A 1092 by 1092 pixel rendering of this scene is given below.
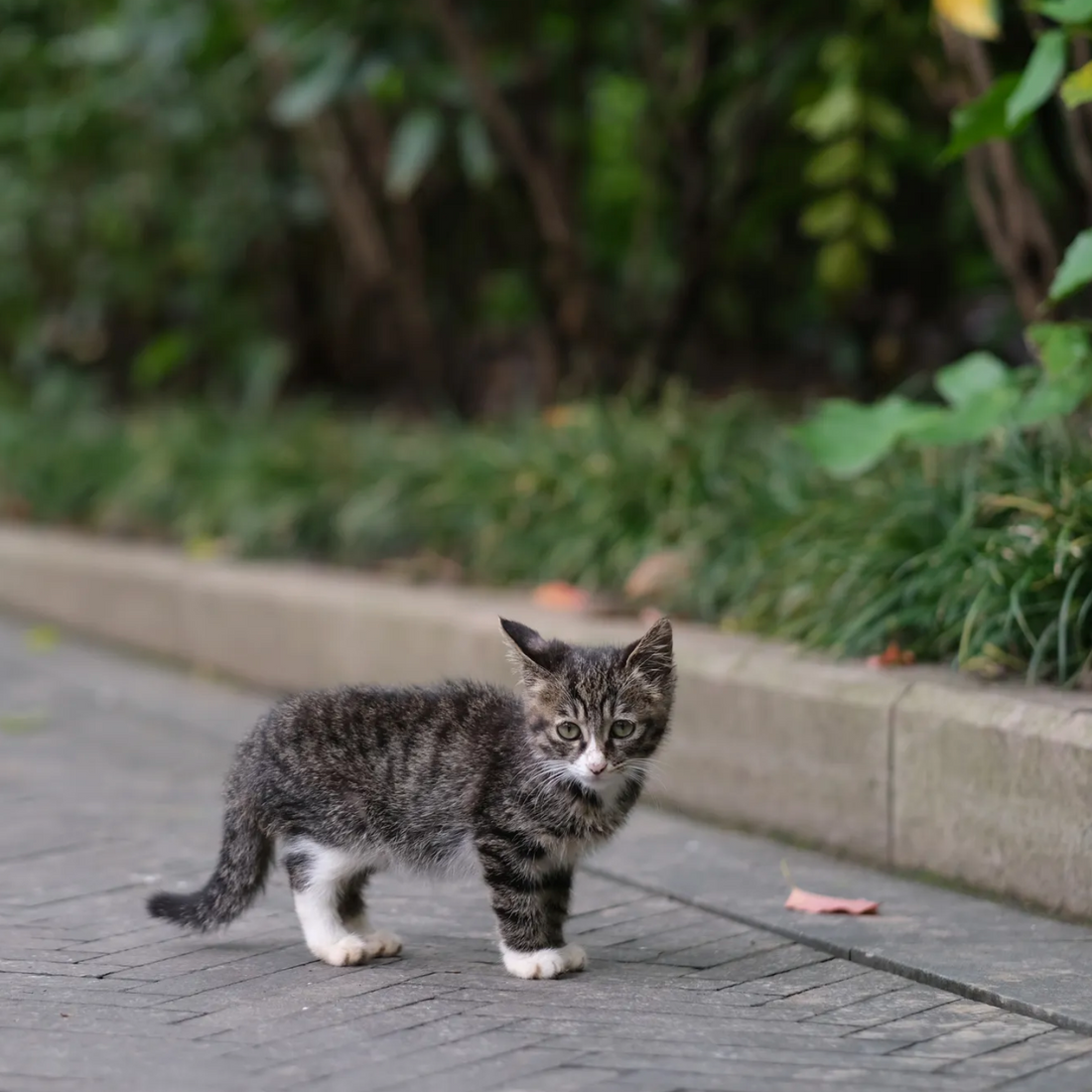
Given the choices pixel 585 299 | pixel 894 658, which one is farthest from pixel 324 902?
pixel 585 299

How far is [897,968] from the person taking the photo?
4.31 metres

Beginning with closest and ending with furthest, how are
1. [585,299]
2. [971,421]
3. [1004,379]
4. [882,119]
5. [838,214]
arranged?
[971,421], [1004,379], [882,119], [838,214], [585,299]

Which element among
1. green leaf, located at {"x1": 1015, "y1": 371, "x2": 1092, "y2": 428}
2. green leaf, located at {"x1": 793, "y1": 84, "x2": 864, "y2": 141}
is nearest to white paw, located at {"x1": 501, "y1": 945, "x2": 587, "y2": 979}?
green leaf, located at {"x1": 1015, "y1": 371, "x2": 1092, "y2": 428}

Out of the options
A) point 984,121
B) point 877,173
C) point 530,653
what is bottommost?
point 530,653

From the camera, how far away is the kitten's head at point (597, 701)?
424cm

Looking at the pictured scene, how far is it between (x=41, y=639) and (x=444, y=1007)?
659cm

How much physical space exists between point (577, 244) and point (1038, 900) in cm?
597

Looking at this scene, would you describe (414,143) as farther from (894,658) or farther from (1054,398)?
(894,658)

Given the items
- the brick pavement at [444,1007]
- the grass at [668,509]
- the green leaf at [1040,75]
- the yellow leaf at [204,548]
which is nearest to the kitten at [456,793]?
the brick pavement at [444,1007]

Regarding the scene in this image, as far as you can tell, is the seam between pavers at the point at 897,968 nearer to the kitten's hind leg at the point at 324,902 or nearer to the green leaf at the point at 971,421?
the kitten's hind leg at the point at 324,902

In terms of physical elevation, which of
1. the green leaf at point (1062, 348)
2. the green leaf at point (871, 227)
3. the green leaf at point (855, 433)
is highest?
the green leaf at point (871, 227)

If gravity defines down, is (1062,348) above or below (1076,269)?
below

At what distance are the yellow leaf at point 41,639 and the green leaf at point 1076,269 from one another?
6.38 meters

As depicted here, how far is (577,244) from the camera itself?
9.92 m
